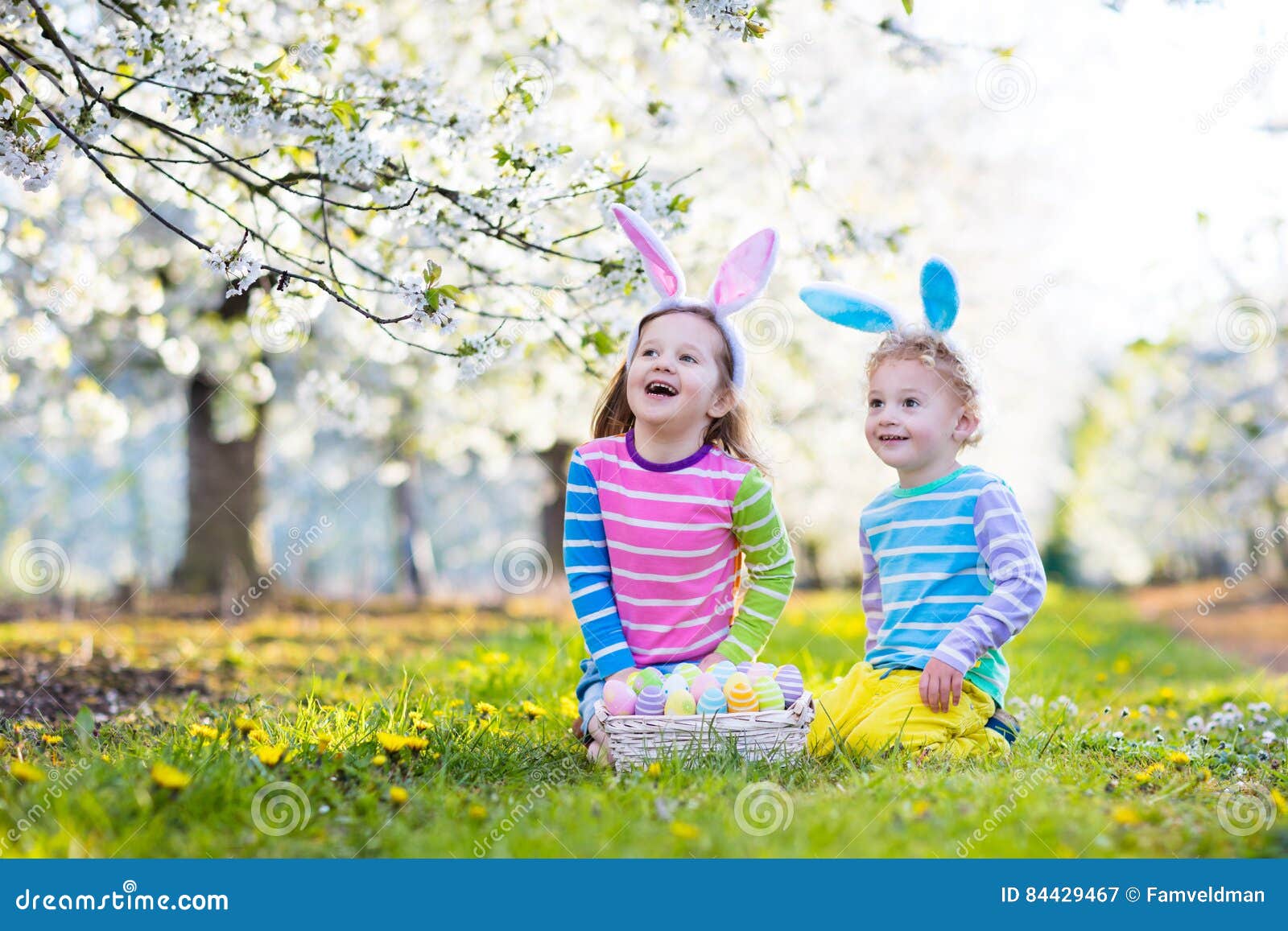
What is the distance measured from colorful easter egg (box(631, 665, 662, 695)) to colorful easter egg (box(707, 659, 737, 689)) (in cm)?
15

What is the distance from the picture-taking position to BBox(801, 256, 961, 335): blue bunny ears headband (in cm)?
321

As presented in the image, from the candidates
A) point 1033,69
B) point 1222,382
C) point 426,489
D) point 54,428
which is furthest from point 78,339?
point 426,489

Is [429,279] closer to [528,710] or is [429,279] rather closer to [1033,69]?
[528,710]

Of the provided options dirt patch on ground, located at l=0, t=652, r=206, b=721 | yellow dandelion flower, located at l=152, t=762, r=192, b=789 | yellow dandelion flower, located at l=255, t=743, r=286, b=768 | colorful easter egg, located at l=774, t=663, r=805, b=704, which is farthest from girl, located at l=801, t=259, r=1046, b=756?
dirt patch on ground, located at l=0, t=652, r=206, b=721

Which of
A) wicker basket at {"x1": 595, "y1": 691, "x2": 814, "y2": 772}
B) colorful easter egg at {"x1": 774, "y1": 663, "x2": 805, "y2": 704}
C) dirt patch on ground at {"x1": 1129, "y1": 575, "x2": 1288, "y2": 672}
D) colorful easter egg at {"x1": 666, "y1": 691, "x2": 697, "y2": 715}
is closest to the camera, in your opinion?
wicker basket at {"x1": 595, "y1": 691, "x2": 814, "y2": 772}

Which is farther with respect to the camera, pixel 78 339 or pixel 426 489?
pixel 426 489

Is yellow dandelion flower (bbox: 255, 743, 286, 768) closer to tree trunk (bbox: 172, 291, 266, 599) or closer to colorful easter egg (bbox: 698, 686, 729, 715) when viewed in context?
colorful easter egg (bbox: 698, 686, 729, 715)

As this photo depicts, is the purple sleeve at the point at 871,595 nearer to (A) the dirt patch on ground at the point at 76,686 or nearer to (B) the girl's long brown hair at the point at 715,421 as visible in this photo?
(B) the girl's long brown hair at the point at 715,421

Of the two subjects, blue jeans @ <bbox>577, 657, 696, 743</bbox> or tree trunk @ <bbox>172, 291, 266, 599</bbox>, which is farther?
tree trunk @ <bbox>172, 291, 266, 599</bbox>

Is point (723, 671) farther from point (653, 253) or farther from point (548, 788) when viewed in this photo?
point (653, 253)

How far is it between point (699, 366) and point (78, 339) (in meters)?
6.96

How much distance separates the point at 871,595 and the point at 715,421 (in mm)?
751

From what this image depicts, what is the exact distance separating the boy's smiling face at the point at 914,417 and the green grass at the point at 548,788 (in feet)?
2.89
